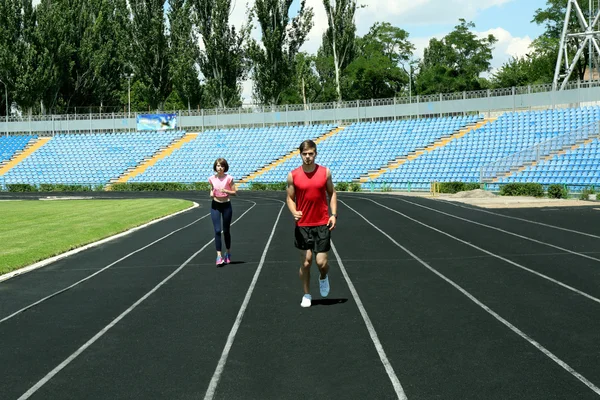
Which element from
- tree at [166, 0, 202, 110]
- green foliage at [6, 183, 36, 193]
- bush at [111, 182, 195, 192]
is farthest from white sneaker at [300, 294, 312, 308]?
tree at [166, 0, 202, 110]

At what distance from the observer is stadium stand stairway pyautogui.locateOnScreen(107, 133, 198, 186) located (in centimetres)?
5181

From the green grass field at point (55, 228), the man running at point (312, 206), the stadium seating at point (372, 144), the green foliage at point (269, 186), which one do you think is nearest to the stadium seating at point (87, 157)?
the green foliage at point (269, 186)

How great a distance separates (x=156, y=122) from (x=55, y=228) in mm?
40537

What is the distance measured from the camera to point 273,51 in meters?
59.4

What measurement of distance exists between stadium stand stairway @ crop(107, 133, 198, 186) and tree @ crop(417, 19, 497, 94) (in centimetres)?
3534

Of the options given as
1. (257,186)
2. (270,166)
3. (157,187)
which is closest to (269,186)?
(257,186)

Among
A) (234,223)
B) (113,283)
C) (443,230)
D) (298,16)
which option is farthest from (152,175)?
(113,283)

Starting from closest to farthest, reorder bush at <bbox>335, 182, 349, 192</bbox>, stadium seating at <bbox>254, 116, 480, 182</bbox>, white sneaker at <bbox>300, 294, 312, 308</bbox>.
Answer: white sneaker at <bbox>300, 294, 312, 308</bbox> → bush at <bbox>335, 182, 349, 192</bbox> → stadium seating at <bbox>254, 116, 480, 182</bbox>

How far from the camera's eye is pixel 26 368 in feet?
19.0

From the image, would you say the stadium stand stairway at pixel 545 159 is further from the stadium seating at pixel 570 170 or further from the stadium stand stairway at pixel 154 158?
the stadium stand stairway at pixel 154 158

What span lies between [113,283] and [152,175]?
140 feet

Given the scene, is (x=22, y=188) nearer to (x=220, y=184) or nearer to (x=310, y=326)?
(x=220, y=184)

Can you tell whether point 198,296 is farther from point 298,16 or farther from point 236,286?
point 298,16

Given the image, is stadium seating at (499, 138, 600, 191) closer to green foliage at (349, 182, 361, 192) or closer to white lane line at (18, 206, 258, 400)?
green foliage at (349, 182, 361, 192)
